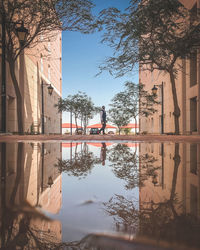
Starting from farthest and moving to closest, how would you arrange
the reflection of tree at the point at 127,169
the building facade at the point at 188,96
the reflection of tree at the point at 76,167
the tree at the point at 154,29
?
the building facade at the point at 188,96, the tree at the point at 154,29, the reflection of tree at the point at 76,167, the reflection of tree at the point at 127,169

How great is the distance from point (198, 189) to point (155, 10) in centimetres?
718

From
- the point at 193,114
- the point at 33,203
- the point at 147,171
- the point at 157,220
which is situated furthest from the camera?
the point at 193,114

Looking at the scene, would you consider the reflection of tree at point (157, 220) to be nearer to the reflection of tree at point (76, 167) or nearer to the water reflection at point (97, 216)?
the water reflection at point (97, 216)

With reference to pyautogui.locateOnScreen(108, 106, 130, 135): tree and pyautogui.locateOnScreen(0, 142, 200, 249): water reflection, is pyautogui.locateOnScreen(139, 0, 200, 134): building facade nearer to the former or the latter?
pyautogui.locateOnScreen(108, 106, 130, 135): tree

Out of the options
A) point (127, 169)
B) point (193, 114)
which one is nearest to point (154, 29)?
point (127, 169)

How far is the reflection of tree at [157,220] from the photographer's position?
1.25 ft

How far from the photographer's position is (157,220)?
0.45m

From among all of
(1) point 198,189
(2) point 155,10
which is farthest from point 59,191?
(2) point 155,10

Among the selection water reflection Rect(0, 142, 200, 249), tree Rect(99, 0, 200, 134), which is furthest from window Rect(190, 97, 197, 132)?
water reflection Rect(0, 142, 200, 249)

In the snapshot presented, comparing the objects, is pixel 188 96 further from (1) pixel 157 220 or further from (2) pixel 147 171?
(1) pixel 157 220

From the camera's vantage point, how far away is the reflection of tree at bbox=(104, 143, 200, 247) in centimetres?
38

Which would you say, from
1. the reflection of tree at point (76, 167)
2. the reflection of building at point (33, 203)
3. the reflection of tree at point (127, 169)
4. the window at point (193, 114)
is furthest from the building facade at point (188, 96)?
the reflection of building at point (33, 203)

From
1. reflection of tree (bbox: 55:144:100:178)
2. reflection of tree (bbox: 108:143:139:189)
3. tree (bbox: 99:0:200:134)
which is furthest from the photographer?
tree (bbox: 99:0:200:134)

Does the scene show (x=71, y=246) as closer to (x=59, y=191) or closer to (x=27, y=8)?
(x=59, y=191)
